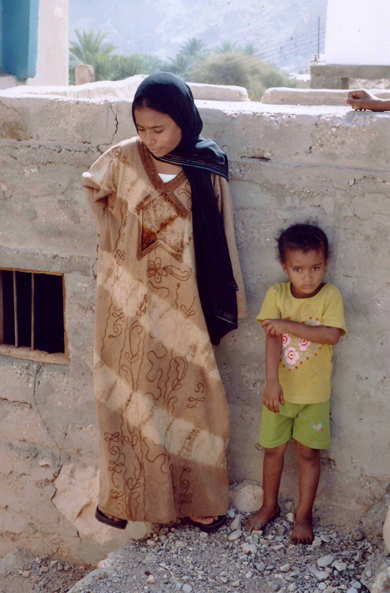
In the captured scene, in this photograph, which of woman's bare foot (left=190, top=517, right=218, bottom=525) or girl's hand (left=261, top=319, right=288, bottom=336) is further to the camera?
woman's bare foot (left=190, top=517, right=218, bottom=525)

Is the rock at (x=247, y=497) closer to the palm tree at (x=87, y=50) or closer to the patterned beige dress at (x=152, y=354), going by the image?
the patterned beige dress at (x=152, y=354)

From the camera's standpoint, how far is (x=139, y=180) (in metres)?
2.54

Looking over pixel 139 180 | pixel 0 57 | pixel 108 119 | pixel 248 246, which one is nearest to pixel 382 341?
pixel 248 246

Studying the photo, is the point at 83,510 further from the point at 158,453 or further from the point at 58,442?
the point at 158,453

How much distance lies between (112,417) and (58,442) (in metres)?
0.74

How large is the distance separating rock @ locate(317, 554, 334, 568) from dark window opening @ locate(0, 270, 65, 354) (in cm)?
163

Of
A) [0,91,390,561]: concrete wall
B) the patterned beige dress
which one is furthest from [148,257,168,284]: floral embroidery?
[0,91,390,561]: concrete wall

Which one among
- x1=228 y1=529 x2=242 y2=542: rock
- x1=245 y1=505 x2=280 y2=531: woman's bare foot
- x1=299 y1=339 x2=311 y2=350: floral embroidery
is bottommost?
x1=228 y1=529 x2=242 y2=542: rock

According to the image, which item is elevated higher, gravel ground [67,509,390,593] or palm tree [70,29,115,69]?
palm tree [70,29,115,69]

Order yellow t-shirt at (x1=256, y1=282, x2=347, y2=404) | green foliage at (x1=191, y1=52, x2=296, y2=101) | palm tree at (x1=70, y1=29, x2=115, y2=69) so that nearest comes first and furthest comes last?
yellow t-shirt at (x1=256, y1=282, x2=347, y2=404) → palm tree at (x1=70, y1=29, x2=115, y2=69) → green foliage at (x1=191, y1=52, x2=296, y2=101)

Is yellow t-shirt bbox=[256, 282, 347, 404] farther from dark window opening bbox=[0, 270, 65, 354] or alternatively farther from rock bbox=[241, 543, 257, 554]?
dark window opening bbox=[0, 270, 65, 354]

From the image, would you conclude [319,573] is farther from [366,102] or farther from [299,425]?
[366,102]

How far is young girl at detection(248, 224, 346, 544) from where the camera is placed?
248 centimetres

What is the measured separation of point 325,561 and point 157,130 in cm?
178
